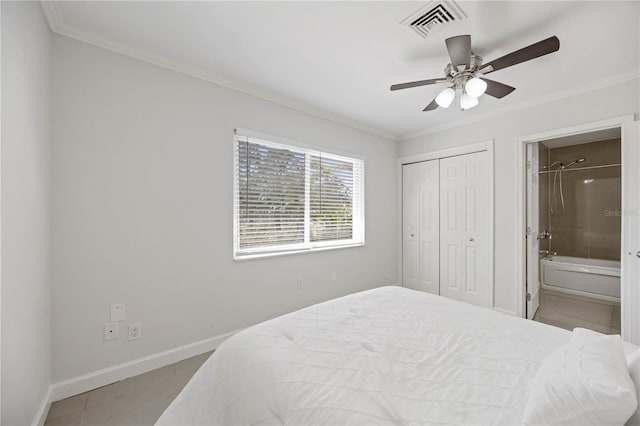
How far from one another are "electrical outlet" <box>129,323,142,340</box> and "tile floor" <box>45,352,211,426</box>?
298 mm

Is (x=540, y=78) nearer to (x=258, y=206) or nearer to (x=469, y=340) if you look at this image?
(x=469, y=340)

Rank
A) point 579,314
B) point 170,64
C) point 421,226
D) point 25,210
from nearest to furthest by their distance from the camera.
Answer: point 25,210 → point 170,64 → point 579,314 → point 421,226

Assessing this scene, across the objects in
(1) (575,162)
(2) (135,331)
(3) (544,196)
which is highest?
(1) (575,162)

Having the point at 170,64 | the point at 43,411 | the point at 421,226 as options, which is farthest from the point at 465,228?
the point at 43,411

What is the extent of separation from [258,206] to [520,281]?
10.1 ft

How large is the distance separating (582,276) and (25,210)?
238 inches

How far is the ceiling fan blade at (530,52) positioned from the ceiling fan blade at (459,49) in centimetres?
18

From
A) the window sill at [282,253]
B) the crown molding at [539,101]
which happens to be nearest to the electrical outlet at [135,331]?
the window sill at [282,253]

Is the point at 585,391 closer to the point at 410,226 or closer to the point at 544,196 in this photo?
the point at 410,226

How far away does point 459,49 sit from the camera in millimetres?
1765

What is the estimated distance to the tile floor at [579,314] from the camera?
10.2 ft

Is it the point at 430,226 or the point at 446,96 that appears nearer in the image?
the point at 446,96

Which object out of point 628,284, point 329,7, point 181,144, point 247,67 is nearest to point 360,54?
point 329,7

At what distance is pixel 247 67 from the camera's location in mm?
2430
